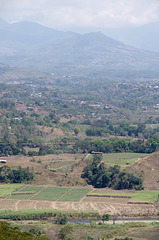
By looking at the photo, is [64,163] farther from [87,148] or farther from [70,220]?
[70,220]

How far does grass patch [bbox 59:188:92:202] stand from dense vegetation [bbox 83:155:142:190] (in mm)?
2446

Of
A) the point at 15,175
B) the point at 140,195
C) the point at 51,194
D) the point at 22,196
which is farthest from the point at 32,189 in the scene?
the point at 140,195

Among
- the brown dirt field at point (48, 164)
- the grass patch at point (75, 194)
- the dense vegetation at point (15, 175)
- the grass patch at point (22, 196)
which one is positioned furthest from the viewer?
the dense vegetation at point (15, 175)

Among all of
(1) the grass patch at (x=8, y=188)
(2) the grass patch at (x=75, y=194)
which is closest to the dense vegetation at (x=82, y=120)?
(1) the grass patch at (x=8, y=188)

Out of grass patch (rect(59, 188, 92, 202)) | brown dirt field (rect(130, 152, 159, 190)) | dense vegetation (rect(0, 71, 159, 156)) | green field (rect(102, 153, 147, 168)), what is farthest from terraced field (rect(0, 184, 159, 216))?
dense vegetation (rect(0, 71, 159, 156))

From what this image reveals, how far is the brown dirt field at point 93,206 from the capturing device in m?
43.0

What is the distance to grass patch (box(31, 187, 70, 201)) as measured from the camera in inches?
1850

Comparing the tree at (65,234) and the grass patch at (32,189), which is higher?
the tree at (65,234)

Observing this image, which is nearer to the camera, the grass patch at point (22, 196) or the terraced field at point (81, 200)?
the terraced field at point (81, 200)

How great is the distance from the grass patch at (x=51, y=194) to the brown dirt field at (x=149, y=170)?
1024cm

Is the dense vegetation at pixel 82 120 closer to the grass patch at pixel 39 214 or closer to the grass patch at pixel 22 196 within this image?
the grass patch at pixel 22 196

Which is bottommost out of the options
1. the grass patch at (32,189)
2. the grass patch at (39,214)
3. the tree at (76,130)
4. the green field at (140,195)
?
the grass patch at (39,214)

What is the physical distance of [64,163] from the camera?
6028 cm

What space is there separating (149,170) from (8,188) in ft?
63.0
